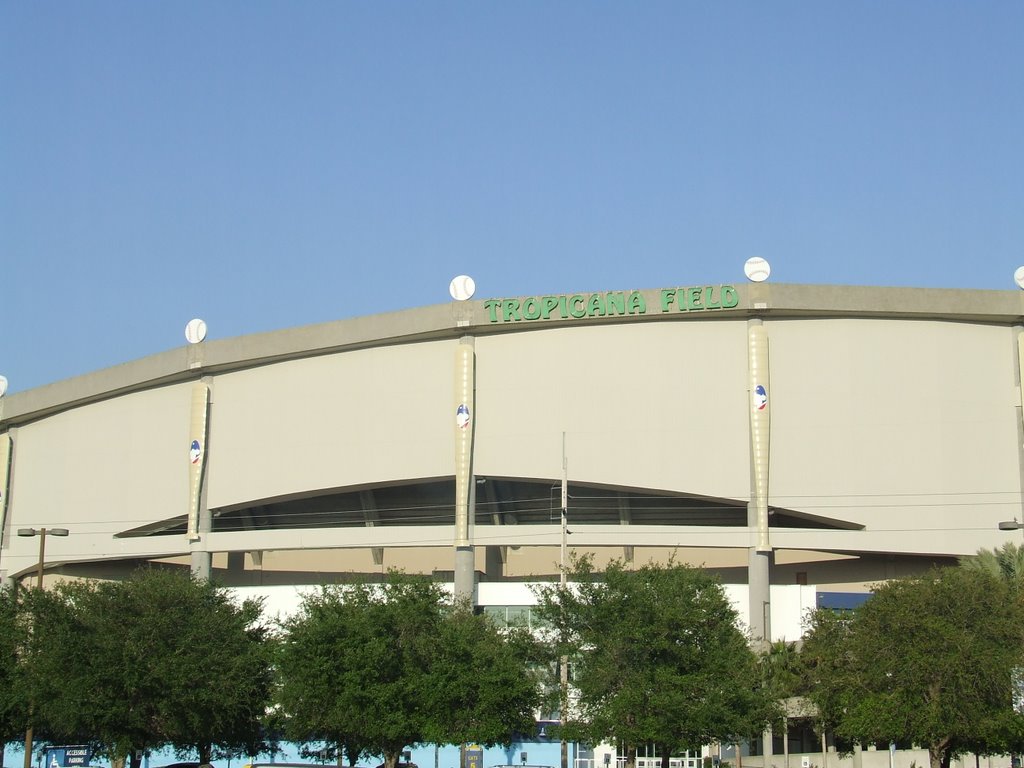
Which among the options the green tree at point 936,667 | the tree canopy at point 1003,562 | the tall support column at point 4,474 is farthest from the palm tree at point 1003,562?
the tall support column at point 4,474

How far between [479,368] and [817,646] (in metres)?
27.5

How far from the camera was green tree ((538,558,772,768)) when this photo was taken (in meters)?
43.5

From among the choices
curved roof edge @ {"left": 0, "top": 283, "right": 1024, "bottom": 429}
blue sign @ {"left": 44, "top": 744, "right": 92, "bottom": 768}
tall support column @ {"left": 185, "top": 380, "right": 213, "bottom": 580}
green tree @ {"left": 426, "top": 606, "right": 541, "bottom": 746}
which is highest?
curved roof edge @ {"left": 0, "top": 283, "right": 1024, "bottom": 429}

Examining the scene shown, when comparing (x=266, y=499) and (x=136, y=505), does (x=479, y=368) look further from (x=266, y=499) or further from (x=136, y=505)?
(x=136, y=505)

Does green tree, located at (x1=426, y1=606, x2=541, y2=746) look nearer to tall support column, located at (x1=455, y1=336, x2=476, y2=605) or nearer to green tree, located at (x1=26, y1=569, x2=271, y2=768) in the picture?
green tree, located at (x1=26, y1=569, x2=271, y2=768)

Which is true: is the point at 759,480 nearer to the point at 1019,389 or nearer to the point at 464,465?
the point at 1019,389

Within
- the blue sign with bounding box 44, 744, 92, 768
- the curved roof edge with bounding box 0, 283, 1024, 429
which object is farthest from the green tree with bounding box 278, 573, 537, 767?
the curved roof edge with bounding box 0, 283, 1024, 429

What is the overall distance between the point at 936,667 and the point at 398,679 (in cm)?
1819

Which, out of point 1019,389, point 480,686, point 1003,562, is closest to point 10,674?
point 480,686

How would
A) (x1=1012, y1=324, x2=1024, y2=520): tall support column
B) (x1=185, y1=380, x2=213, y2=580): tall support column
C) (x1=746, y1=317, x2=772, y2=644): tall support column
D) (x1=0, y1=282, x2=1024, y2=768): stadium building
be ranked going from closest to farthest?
1. (x1=746, y1=317, x2=772, y2=644): tall support column
2. (x1=0, y1=282, x2=1024, y2=768): stadium building
3. (x1=1012, y1=324, x2=1024, y2=520): tall support column
4. (x1=185, y1=380, x2=213, y2=580): tall support column

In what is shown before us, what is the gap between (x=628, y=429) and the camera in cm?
6919

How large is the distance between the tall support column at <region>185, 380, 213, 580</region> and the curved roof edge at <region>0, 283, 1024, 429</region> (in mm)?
1919

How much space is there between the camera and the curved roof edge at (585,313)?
68.2 metres

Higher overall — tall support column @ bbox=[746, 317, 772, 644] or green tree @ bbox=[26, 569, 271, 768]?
tall support column @ bbox=[746, 317, 772, 644]
